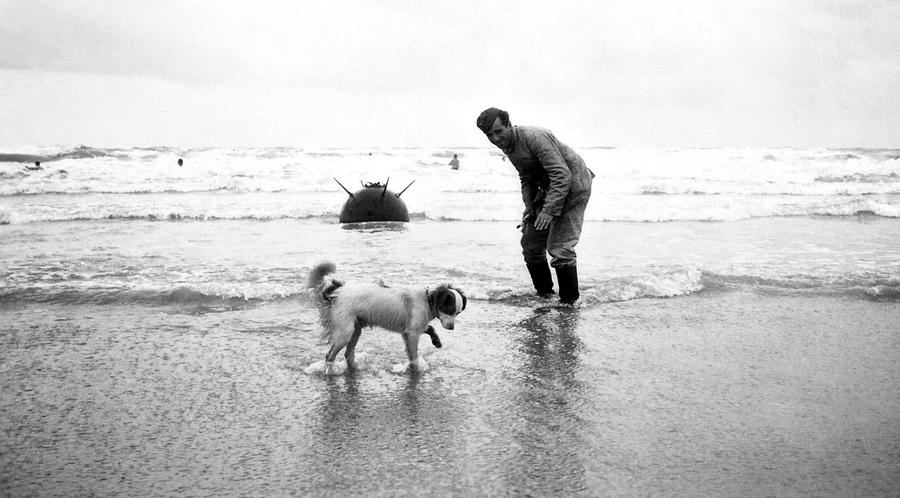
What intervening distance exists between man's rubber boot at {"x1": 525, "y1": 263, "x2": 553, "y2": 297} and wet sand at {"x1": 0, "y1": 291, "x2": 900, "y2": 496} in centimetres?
83

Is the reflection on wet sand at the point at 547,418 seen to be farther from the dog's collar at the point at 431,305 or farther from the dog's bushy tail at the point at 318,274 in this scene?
the dog's bushy tail at the point at 318,274

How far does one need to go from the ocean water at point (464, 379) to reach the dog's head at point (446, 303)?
36cm

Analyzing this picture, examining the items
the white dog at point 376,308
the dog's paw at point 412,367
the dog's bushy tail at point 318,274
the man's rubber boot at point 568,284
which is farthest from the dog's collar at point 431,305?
the man's rubber boot at point 568,284

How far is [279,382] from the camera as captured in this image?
12.5ft

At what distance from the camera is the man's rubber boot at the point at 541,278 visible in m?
6.23

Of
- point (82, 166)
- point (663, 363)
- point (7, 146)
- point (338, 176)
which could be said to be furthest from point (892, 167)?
point (7, 146)

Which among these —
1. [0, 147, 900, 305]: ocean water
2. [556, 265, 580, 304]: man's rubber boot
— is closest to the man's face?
[556, 265, 580, 304]: man's rubber boot

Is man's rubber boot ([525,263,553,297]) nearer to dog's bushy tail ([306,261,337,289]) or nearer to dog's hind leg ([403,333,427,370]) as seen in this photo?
dog's hind leg ([403,333,427,370])

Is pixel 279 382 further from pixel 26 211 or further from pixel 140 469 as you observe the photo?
pixel 26 211

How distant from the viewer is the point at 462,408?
342 centimetres

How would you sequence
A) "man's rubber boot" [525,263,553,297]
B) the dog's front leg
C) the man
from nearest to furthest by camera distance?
1. the dog's front leg
2. the man
3. "man's rubber boot" [525,263,553,297]

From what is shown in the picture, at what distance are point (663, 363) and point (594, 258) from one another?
483cm

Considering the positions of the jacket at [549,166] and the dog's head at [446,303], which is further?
the jacket at [549,166]

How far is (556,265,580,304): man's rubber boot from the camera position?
587cm
